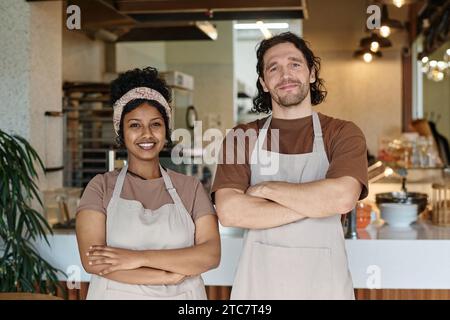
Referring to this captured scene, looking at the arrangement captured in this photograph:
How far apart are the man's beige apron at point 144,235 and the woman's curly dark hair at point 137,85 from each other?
0.84 ft

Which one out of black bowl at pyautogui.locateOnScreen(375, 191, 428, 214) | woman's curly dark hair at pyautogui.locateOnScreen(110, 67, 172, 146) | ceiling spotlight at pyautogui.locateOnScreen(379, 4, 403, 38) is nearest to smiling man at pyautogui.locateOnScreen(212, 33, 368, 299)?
woman's curly dark hair at pyautogui.locateOnScreen(110, 67, 172, 146)

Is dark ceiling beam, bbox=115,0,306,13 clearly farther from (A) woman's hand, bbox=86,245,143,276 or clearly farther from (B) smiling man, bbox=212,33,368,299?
(A) woman's hand, bbox=86,245,143,276

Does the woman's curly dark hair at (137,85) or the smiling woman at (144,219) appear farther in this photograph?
the woman's curly dark hair at (137,85)

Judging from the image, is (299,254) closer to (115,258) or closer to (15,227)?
(115,258)

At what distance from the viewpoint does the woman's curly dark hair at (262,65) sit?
222 cm

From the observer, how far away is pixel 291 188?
202 centimetres

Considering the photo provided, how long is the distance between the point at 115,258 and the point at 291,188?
2.01 feet

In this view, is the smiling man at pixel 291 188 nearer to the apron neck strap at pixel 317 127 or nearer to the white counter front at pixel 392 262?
the apron neck strap at pixel 317 127

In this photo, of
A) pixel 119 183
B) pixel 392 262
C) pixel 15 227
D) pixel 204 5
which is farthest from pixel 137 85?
pixel 204 5

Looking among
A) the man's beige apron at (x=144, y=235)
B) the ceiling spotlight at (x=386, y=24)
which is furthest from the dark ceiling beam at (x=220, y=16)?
the man's beige apron at (x=144, y=235)

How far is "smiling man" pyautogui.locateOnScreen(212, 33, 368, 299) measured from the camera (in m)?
2.03

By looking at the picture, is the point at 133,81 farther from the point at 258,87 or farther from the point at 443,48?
the point at 443,48

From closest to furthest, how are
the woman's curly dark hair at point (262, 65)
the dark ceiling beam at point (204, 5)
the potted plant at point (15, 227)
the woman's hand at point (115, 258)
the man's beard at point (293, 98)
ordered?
the woman's hand at point (115, 258)
the man's beard at point (293, 98)
the woman's curly dark hair at point (262, 65)
the potted plant at point (15, 227)
the dark ceiling beam at point (204, 5)

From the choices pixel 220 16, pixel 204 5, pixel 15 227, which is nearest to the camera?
pixel 15 227
